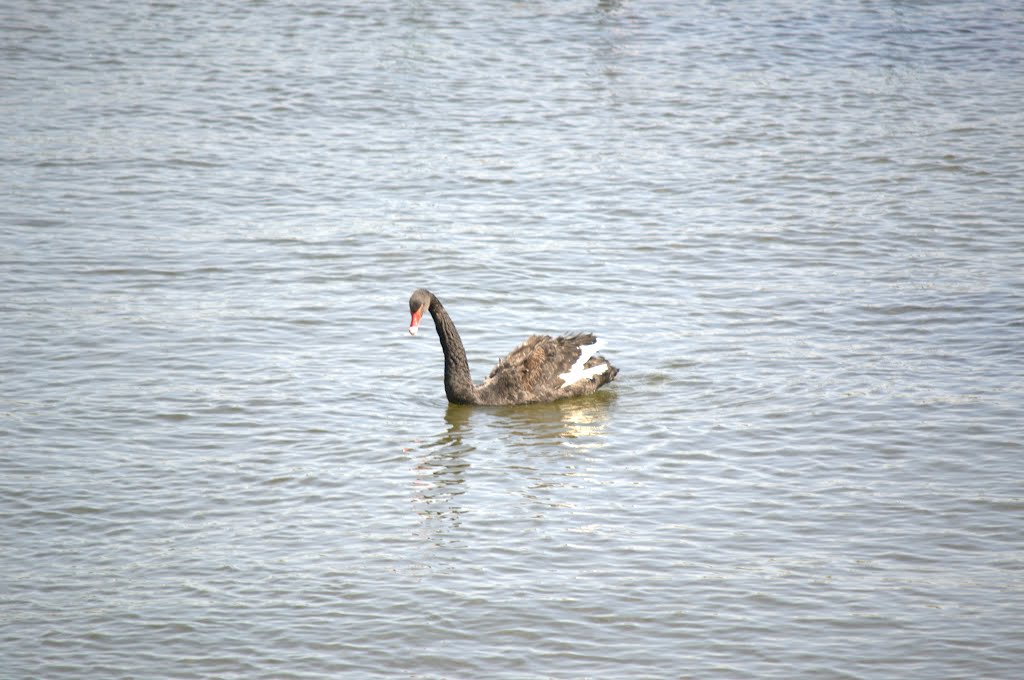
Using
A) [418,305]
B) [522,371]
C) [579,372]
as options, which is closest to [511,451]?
[522,371]

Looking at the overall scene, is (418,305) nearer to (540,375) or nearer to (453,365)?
(453,365)

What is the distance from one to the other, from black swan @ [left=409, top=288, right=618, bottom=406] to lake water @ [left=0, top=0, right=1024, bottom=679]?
18cm

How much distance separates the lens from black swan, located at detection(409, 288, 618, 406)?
35.2ft

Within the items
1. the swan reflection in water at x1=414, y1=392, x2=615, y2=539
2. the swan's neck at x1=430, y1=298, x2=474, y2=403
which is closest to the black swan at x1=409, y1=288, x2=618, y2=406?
the swan's neck at x1=430, y1=298, x2=474, y2=403

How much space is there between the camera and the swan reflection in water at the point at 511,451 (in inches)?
353

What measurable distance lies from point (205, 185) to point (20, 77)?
5645 mm

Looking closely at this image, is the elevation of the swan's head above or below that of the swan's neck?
above

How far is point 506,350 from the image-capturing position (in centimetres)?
1200

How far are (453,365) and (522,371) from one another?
0.55m

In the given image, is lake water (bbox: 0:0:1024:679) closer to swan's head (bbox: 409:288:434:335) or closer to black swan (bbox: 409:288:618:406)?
black swan (bbox: 409:288:618:406)

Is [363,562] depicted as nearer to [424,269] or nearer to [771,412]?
[771,412]

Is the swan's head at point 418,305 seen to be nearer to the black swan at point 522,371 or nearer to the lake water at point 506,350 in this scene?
the black swan at point 522,371

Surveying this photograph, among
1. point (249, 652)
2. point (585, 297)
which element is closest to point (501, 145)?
point (585, 297)

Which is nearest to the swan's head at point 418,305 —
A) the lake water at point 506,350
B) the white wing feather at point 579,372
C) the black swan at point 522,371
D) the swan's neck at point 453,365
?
the black swan at point 522,371
